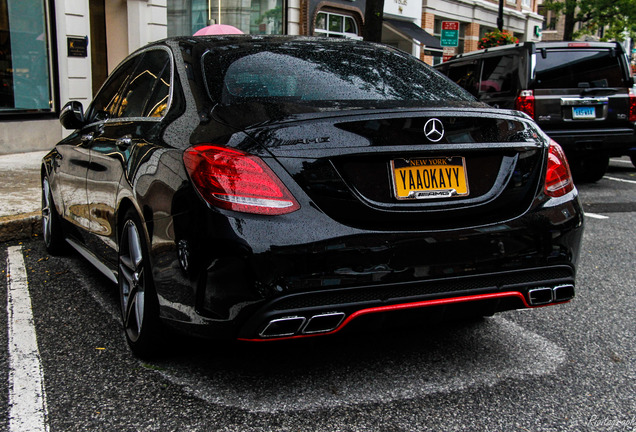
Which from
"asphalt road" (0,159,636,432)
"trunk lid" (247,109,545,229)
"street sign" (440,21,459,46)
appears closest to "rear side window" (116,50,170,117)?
"trunk lid" (247,109,545,229)

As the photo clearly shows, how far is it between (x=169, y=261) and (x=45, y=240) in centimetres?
326

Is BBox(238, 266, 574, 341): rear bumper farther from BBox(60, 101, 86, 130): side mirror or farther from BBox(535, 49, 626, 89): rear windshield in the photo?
BBox(535, 49, 626, 89): rear windshield

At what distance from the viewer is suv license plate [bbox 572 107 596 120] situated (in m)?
9.44

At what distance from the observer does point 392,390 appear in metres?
2.93

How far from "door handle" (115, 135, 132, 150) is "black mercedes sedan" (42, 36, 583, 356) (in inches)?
4.7

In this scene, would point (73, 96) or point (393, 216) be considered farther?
point (73, 96)

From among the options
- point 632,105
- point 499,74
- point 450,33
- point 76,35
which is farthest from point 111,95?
point 450,33

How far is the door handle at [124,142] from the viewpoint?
3.46 metres

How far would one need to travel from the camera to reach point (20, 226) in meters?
6.07

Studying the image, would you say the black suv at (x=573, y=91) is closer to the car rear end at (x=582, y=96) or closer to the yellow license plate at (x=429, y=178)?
the car rear end at (x=582, y=96)

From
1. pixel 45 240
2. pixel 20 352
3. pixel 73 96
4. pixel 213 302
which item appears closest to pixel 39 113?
pixel 73 96

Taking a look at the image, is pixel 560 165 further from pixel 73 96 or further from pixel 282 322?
pixel 73 96

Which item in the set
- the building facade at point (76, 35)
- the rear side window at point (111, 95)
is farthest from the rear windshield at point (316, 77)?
the building facade at point (76, 35)

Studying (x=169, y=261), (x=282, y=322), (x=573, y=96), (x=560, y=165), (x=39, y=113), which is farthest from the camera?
(x=39, y=113)
